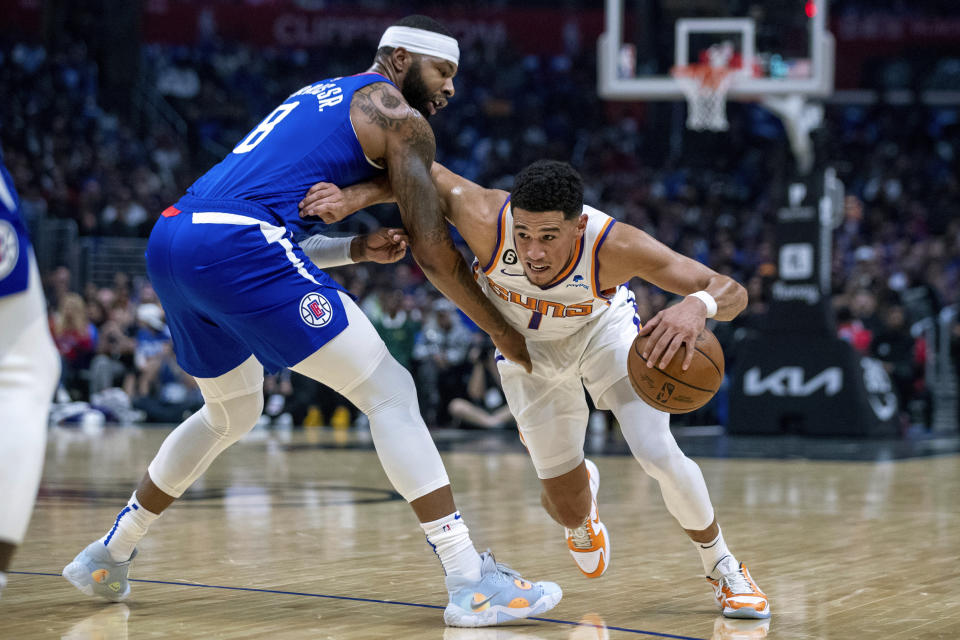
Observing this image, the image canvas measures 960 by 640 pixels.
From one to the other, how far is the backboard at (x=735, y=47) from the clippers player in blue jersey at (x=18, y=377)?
1066 cm

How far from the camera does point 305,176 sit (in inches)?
155

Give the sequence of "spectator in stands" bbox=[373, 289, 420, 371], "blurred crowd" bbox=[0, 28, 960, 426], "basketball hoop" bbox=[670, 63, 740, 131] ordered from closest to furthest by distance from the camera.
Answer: "basketball hoop" bbox=[670, 63, 740, 131], "spectator in stands" bbox=[373, 289, 420, 371], "blurred crowd" bbox=[0, 28, 960, 426]

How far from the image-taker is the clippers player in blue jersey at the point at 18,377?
2.65m

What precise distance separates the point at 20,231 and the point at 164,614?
161 centimetres

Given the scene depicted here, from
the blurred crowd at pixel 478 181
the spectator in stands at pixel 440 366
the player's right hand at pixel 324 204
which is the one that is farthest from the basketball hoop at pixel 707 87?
the player's right hand at pixel 324 204

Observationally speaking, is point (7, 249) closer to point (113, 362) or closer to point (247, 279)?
point (247, 279)

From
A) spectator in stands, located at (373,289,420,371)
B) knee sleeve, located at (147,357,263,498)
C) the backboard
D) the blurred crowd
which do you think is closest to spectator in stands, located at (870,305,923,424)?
the blurred crowd

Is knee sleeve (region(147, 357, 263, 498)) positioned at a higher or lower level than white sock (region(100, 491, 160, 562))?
higher

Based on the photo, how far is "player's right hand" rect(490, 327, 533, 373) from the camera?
4.37 metres

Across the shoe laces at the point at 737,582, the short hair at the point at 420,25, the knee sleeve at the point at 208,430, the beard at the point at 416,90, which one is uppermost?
the short hair at the point at 420,25

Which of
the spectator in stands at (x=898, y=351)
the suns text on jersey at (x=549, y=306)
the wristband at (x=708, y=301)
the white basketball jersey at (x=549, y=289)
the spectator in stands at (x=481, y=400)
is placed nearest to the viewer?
the wristband at (x=708, y=301)

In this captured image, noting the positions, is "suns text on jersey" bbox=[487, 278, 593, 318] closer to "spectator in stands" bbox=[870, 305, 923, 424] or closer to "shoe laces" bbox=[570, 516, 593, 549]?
"shoe laces" bbox=[570, 516, 593, 549]

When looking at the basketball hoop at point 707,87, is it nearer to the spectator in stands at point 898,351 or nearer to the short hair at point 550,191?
the spectator in stands at point 898,351

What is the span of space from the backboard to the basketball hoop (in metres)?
0.07
